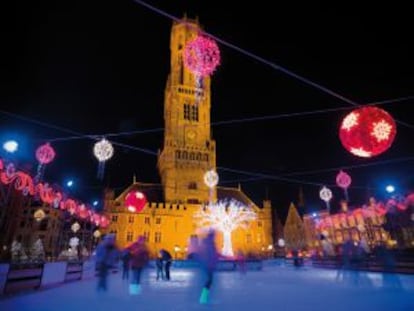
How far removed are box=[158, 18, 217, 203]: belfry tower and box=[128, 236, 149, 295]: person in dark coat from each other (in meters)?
37.7

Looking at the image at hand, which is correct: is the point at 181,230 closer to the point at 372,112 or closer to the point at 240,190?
the point at 240,190

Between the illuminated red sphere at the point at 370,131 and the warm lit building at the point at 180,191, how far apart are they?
3468 cm

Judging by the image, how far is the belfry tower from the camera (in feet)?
160

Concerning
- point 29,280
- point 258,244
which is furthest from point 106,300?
point 258,244

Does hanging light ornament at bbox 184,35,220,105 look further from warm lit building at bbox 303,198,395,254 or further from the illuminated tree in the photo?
the illuminated tree

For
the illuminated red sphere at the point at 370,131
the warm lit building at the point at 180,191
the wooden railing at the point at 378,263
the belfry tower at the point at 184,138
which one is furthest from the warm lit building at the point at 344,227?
the illuminated red sphere at the point at 370,131

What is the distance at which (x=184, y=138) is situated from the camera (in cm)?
5209

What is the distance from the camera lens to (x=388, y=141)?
21.7ft

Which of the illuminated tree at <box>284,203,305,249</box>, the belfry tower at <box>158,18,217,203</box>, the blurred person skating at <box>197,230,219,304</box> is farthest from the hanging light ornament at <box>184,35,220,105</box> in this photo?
the illuminated tree at <box>284,203,305,249</box>

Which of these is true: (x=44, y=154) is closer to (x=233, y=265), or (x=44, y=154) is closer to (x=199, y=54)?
(x=199, y=54)

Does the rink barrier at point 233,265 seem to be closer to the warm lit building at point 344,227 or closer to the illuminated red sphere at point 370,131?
the warm lit building at point 344,227

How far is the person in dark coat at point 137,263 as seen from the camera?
8.99 metres

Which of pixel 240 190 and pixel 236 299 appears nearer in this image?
pixel 236 299

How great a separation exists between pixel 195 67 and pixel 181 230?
39.9 metres
